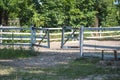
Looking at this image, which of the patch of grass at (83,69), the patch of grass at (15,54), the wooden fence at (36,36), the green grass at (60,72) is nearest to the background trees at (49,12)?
the wooden fence at (36,36)

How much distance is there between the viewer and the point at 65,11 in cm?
3738

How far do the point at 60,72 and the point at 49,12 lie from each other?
979 inches

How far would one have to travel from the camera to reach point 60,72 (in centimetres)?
1187

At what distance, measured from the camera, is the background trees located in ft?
119

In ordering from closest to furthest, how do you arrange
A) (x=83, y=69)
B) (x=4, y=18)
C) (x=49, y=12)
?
(x=83, y=69), (x=49, y=12), (x=4, y=18)

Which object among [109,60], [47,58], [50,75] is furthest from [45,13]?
[50,75]

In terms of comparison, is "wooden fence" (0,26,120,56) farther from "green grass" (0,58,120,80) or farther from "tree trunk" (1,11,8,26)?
"tree trunk" (1,11,8,26)

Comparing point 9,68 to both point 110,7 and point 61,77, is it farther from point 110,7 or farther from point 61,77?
point 110,7

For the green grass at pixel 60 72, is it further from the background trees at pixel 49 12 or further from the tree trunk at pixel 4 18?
the tree trunk at pixel 4 18

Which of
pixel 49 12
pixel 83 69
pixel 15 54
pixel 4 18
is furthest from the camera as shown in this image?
pixel 4 18

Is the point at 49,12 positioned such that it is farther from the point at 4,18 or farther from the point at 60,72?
the point at 60,72

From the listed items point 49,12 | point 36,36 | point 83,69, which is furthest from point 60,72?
point 49,12

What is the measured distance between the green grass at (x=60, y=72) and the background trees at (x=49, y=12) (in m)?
22.9

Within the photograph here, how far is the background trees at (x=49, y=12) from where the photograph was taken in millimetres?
36406
